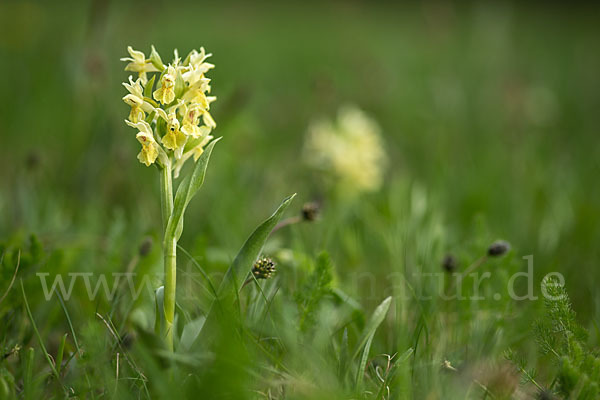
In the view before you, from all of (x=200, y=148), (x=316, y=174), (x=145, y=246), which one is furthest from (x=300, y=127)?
(x=200, y=148)

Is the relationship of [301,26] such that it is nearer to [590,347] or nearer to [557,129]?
Result: [557,129]

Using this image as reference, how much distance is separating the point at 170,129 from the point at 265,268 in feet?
1.24

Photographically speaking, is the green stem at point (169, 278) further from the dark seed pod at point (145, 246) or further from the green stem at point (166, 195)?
the dark seed pod at point (145, 246)

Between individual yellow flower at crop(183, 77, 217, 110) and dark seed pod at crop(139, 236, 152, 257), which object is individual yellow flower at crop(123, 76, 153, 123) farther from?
dark seed pod at crop(139, 236, 152, 257)

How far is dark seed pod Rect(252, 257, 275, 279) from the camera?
132 centimetres

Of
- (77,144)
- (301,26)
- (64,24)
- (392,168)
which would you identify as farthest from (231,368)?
(301,26)

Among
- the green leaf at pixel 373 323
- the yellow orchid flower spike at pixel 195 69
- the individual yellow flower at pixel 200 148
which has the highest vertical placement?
the yellow orchid flower spike at pixel 195 69

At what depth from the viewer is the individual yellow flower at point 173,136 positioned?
1.24m

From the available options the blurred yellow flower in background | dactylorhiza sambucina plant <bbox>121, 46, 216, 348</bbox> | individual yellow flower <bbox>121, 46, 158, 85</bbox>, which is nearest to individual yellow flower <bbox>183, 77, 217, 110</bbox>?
dactylorhiza sambucina plant <bbox>121, 46, 216, 348</bbox>

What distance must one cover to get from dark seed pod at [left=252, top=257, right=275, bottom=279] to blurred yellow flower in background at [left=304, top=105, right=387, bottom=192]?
1.56m

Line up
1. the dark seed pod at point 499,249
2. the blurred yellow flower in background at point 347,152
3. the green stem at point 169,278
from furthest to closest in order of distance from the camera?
1. the blurred yellow flower in background at point 347,152
2. the dark seed pod at point 499,249
3. the green stem at point 169,278

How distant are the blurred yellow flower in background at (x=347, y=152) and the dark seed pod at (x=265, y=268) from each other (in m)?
1.56

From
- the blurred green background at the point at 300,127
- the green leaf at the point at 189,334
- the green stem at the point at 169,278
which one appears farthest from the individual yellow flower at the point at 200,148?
the blurred green background at the point at 300,127

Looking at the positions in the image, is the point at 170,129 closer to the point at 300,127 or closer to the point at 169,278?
the point at 169,278
